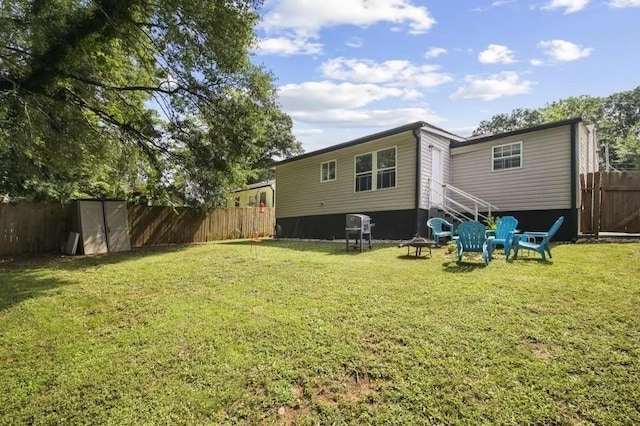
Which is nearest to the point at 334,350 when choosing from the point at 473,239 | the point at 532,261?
the point at 473,239

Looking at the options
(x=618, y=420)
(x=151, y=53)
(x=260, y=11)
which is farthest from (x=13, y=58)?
(x=618, y=420)

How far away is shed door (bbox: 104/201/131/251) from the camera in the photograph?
12023mm

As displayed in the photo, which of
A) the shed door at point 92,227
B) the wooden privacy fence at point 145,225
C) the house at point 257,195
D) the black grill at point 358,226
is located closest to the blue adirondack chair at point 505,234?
the black grill at point 358,226

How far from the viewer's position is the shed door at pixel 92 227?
36.8 ft

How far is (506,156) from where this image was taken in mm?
11820

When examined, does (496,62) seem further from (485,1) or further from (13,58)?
(13,58)

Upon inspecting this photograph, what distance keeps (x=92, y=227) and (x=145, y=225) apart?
2899mm

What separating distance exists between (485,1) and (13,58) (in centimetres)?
1062

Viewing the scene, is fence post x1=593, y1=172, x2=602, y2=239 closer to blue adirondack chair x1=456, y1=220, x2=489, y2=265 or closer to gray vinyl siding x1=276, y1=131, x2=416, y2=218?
gray vinyl siding x1=276, y1=131, x2=416, y2=218

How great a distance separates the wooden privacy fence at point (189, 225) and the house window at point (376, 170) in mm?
7732

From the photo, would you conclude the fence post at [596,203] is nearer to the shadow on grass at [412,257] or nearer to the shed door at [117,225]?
the shadow on grass at [412,257]

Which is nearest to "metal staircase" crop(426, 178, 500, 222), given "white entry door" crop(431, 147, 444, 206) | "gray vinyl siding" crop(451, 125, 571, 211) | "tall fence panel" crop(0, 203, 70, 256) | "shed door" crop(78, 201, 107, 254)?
"white entry door" crop(431, 147, 444, 206)

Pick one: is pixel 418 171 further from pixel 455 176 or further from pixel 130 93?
pixel 130 93

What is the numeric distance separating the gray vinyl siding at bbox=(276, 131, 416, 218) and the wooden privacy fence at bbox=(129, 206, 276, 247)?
242 cm
